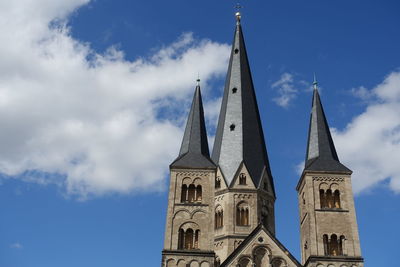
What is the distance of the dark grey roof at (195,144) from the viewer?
32594 millimetres

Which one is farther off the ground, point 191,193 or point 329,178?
point 329,178

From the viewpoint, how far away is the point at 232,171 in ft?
125

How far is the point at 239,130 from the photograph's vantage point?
4009 cm

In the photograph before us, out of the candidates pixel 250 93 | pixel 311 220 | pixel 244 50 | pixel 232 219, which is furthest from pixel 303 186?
pixel 244 50

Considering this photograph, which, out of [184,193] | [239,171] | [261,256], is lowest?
[261,256]

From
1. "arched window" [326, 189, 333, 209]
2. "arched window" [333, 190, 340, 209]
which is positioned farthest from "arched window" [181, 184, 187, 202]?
"arched window" [333, 190, 340, 209]

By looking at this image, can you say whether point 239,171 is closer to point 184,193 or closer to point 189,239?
point 184,193

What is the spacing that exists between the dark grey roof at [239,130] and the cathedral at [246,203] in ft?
0.25

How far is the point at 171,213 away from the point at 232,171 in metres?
8.63

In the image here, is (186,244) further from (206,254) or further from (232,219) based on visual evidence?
(232,219)

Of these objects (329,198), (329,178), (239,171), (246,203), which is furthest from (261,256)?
(239,171)

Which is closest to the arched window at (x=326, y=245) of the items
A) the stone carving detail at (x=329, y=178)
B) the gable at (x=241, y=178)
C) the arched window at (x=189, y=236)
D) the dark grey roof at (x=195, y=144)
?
the stone carving detail at (x=329, y=178)

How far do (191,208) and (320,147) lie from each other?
914cm

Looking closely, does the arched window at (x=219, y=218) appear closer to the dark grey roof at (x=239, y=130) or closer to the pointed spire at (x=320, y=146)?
the dark grey roof at (x=239, y=130)
